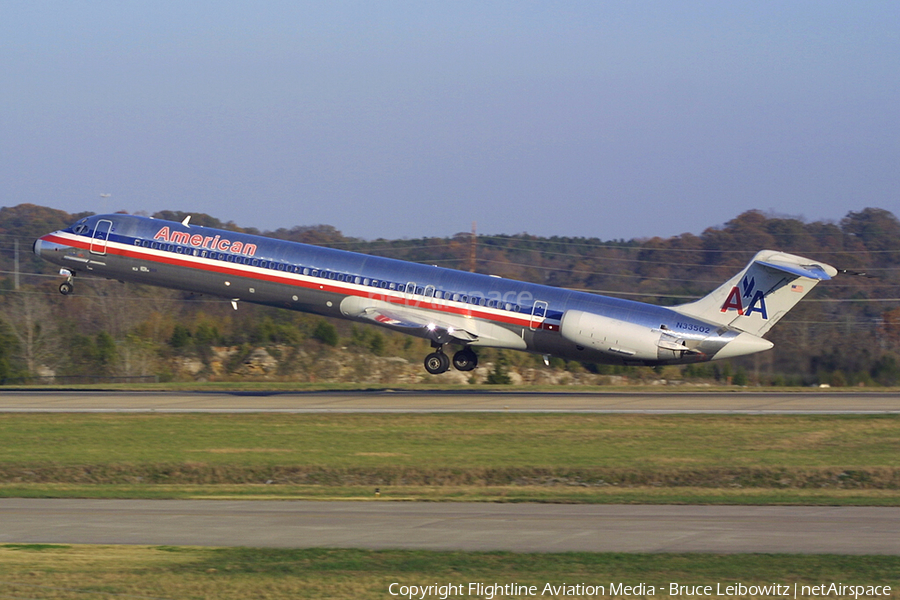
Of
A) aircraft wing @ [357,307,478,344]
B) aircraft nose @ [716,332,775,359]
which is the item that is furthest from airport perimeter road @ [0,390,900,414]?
aircraft wing @ [357,307,478,344]

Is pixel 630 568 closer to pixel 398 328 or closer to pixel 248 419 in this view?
pixel 248 419

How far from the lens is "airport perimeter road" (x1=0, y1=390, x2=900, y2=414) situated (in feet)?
123

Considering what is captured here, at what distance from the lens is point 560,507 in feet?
66.8

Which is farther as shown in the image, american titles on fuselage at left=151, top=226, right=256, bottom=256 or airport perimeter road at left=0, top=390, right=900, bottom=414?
american titles on fuselage at left=151, top=226, right=256, bottom=256

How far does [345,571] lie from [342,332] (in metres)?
57.8

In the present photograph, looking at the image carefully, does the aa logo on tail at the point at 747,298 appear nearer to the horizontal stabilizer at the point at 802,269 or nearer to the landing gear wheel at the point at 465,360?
the horizontal stabilizer at the point at 802,269

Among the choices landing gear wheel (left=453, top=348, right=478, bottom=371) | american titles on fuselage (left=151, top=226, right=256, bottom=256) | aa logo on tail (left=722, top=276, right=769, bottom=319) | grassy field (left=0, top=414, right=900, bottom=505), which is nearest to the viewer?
grassy field (left=0, top=414, right=900, bottom=505)

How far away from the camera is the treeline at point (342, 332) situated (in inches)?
2291

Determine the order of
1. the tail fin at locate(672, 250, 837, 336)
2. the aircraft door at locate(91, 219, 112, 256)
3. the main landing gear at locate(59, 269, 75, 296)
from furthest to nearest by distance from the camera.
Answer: the main landing gear at locate(59, 269, 75, 296)
the aircraft door at locate(91, 219, 112, 256)
the tail fin at locate(672, 250, 837, 336)

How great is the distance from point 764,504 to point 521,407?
17.6 metres

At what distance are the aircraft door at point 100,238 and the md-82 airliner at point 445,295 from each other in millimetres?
45

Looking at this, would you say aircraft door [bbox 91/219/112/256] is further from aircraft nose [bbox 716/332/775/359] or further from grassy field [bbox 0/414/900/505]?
aircraft nose [bbox 716/332/775/359]

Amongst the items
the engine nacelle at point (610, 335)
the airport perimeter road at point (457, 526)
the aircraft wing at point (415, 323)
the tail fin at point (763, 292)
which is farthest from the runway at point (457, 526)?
the aircraft wing at point (415, 323)

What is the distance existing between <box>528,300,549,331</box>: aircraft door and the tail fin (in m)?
6.53
